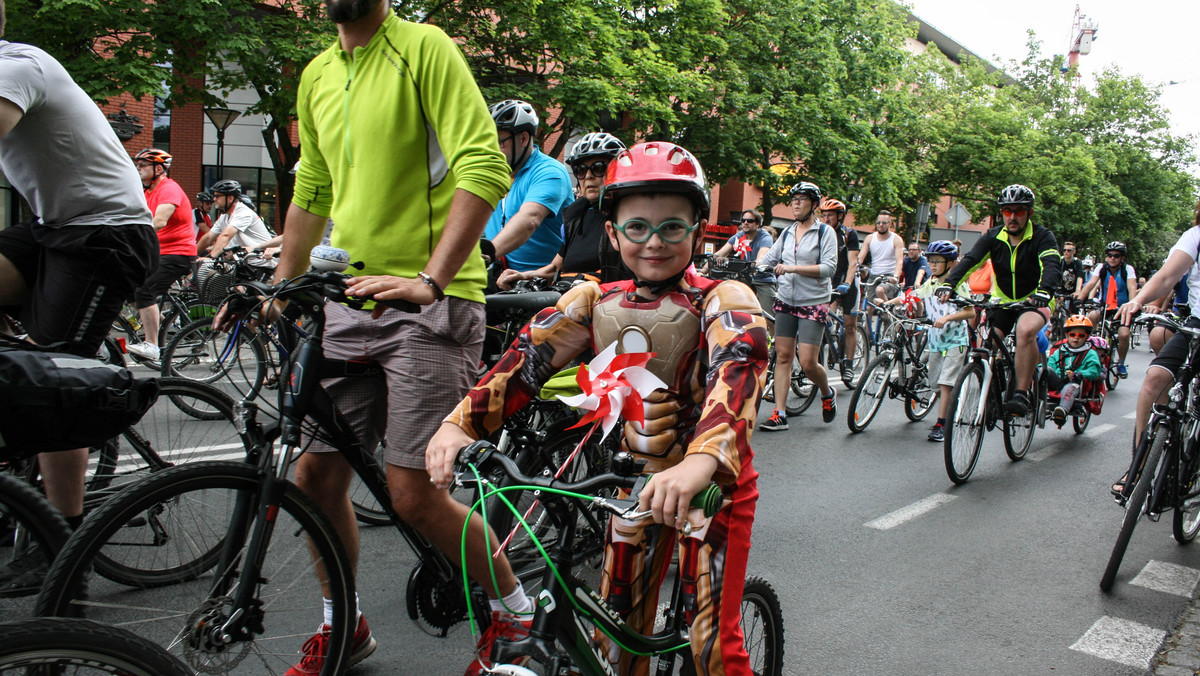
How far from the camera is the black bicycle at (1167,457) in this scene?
425 centimetres

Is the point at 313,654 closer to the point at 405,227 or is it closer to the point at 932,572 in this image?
the point at 405,227

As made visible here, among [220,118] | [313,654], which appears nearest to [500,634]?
[313,654]

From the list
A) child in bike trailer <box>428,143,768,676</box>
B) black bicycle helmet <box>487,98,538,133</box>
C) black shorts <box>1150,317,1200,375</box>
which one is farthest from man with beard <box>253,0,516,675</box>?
black shorts <box>1150,317,1200,375</box>

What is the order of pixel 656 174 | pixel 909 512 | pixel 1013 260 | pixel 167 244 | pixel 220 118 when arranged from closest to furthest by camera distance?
pixel 656 174 < pixel 909 512 < pixel 1013 260 < pixel 167 244 < pixel 220 118

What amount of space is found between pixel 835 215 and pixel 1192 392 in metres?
4.82

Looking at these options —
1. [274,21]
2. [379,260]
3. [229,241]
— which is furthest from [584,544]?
[274,21]

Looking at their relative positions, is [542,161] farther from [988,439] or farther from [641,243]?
[988,439]

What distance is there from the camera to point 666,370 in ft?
7.16

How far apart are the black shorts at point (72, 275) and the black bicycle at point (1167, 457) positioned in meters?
4.49

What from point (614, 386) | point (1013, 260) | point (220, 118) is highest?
point (220, 118)

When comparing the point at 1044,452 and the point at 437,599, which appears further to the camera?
the point at 1044,452

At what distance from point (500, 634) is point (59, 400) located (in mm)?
1311

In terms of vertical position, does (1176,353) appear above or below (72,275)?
below

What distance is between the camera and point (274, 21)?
45.5ft
